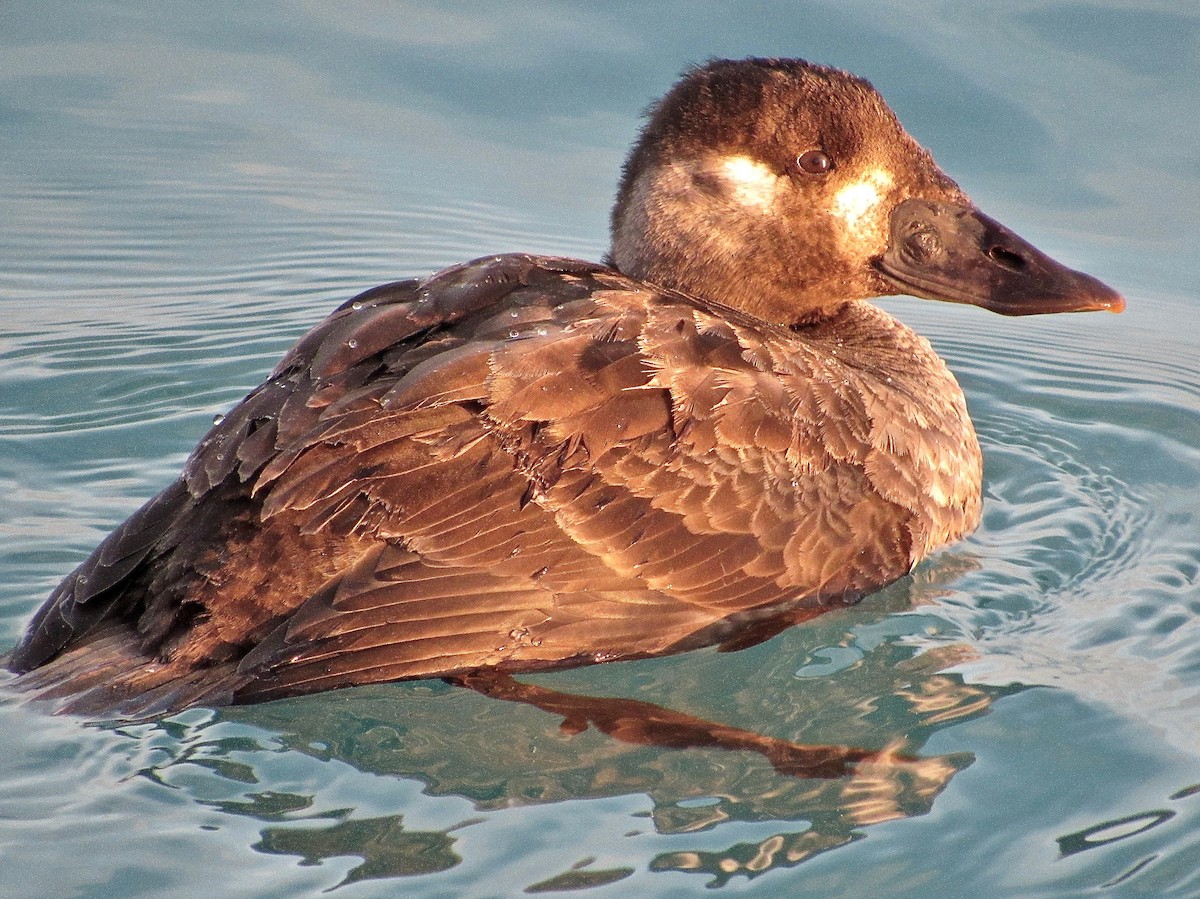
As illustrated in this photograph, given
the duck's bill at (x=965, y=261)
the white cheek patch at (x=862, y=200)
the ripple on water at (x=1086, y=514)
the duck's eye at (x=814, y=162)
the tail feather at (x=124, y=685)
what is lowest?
the tail feather at (x=124, y=685)

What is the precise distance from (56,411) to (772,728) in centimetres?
286

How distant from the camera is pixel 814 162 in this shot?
4.72 metres

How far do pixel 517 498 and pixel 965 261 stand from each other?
186 cm

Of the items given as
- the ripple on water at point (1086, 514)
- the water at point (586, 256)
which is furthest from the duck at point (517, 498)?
the ripple on water at point (1086, 514)

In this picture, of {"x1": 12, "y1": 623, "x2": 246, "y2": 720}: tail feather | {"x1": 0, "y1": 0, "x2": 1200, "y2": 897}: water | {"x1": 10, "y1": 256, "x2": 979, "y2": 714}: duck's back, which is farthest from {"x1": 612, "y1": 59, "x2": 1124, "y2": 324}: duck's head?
{"x1": 12, "y1": 623, "x2": 246, "y2": 720}: tail feather

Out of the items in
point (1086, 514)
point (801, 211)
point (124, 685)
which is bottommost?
point (124, 685)

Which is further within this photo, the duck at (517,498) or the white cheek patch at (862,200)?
the white cheek patch at (862,200)

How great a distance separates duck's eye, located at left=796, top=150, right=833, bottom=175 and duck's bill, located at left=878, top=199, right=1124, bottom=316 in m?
0.29

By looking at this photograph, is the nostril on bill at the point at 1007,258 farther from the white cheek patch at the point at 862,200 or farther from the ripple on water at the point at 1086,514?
the ripple on water at the point at 1086,514

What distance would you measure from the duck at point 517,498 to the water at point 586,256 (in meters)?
0.18

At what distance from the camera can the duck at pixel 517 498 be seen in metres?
3.62

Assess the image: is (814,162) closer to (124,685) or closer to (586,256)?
(586,256)

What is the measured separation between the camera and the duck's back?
3.62m

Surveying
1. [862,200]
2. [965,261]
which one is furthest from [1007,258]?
[862,200]
